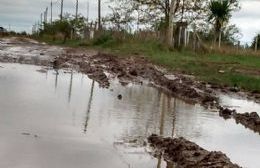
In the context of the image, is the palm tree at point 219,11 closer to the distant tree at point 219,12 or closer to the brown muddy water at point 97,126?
the distant tree at point 219,12

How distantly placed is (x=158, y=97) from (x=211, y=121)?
300 cm

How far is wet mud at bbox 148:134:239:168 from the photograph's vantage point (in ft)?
20.2

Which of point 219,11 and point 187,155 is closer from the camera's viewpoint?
point 187,155

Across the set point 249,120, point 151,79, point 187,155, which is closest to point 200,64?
point 151,79

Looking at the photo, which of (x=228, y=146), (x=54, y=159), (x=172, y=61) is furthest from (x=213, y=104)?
(x=172, y=61)

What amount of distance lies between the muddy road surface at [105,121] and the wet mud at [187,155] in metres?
0.13

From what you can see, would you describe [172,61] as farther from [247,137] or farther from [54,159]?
[54,159]

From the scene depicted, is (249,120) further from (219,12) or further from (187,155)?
(219,12)

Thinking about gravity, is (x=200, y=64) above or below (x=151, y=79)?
above

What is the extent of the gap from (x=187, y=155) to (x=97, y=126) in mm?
2157

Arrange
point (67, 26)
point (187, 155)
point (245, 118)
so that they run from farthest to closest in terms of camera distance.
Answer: point (67, 26) → point (245, 118) → point (187, 155)

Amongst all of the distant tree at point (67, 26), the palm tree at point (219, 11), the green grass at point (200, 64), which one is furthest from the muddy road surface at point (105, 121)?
the distant tree at point (67, 26)

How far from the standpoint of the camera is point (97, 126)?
8367mm

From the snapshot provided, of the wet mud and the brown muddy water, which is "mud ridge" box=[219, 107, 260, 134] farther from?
the wet mud
